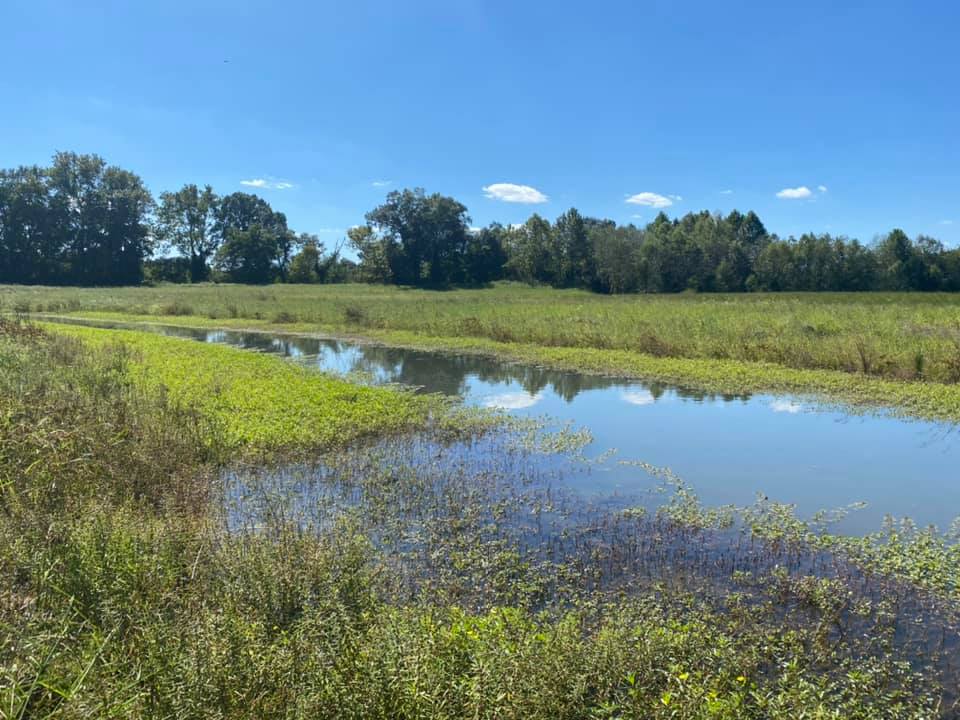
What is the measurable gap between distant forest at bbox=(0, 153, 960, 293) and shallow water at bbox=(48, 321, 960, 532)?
50391 millimetres

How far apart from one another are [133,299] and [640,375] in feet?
126

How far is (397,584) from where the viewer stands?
470 cm

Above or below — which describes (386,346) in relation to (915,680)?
above

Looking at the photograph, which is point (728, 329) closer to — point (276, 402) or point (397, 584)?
point (276, 402)

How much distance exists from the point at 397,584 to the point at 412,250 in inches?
2587

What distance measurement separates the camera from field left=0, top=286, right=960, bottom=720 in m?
2.92

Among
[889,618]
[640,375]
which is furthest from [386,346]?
[889,618]

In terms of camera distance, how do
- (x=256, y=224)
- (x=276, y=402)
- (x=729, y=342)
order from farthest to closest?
(x=256, y=224), (x=729, y=342), (x=276, y=402)

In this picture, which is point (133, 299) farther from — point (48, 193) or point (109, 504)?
point (109, 504)

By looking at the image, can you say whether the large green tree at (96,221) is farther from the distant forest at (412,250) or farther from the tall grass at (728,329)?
the tall grass at (728,329)

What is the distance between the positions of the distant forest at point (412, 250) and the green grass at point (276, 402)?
2065 inches

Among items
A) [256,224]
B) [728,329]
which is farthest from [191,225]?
[728,329]

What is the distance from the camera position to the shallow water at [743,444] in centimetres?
712

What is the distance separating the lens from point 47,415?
21.4ft
